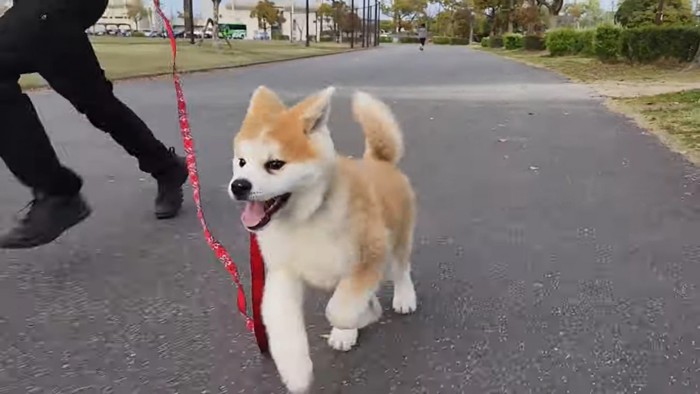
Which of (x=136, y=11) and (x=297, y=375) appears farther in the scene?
(x=136, y=11)

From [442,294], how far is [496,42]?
63898 millimetres

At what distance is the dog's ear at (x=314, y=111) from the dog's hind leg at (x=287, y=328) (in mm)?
443

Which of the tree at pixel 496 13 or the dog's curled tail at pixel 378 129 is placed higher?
the dog's curled tail at pixel 378 129

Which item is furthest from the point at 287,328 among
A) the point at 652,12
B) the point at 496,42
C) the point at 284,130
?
the point at 496,42

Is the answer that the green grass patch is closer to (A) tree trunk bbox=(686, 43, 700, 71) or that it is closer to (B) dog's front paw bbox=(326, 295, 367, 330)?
(B) dog's front paw bbox=(326, 295, 367, 330)

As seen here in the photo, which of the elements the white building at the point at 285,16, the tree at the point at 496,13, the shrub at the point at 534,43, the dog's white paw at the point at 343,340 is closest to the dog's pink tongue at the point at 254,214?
the dog's white paw at the point at 343,340

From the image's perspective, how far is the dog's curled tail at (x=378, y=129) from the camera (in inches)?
112

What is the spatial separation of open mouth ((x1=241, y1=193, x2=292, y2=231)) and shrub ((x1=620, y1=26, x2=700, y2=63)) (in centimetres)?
2401

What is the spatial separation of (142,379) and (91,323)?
1.71 feet

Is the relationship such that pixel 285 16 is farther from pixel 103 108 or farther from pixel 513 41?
pixel 103 108

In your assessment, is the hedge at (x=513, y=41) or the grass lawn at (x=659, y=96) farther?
the hedge at (x=513, y=41)

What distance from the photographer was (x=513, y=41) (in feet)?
176

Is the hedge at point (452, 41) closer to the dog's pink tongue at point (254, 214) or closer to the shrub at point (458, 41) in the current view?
the shrub at point (458, 41)

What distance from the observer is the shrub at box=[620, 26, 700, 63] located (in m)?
23.3
